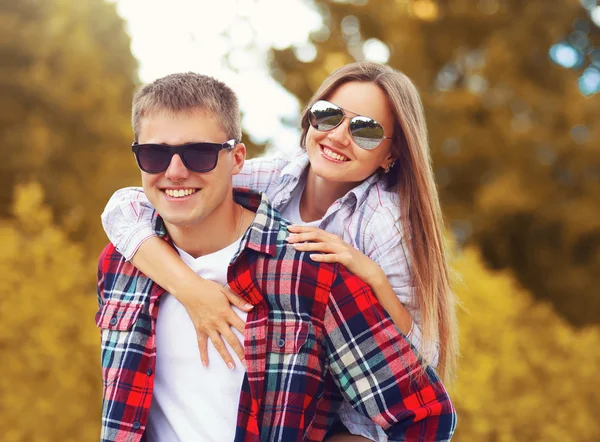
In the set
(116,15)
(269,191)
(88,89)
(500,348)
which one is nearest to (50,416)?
(500,348)

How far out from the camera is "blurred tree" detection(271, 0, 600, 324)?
1140cm

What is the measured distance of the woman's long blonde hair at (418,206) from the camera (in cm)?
260

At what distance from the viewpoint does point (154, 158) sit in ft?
7.65

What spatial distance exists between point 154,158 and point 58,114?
1217cm

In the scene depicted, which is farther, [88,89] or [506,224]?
[88,89]

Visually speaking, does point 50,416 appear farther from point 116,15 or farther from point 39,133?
point 116,15

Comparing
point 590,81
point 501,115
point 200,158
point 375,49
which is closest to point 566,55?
point 590,81

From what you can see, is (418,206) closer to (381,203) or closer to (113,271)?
(381,203)

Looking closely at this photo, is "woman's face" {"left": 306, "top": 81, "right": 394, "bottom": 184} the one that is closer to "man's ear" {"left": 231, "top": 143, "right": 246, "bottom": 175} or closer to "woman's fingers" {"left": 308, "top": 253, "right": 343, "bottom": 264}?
"man's ear" {"left": 231, "top": 143, "right": 246, "bottom": 175}

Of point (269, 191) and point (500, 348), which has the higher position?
point (500, 348)

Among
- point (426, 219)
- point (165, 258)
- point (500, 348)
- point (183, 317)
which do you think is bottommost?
point (183, 317)

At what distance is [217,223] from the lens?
8.11 ft

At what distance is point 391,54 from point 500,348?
5.73 metres

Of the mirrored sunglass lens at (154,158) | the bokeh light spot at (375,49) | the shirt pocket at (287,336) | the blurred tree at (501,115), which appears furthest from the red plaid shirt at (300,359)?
the bokeh light spot at (375,49)
